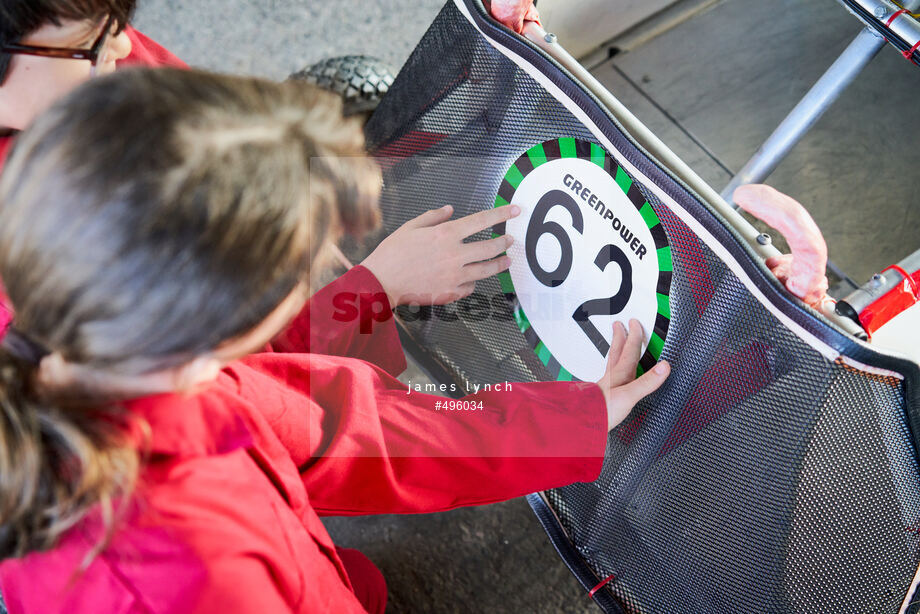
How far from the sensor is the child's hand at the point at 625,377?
824mm

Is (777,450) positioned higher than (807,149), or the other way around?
(777,450)

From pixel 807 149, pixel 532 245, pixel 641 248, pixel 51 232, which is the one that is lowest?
pixel 807 149

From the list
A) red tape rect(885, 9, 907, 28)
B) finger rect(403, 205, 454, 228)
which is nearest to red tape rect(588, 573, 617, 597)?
finger rect(403, 205, 454, 228)

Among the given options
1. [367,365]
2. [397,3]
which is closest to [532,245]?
[367,365]

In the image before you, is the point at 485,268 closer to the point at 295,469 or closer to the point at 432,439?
the point at 432,439

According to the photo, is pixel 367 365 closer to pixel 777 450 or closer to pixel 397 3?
pixel 777 450

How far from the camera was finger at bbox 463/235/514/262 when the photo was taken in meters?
0.98

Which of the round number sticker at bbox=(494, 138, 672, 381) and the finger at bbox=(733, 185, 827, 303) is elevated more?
the finger at bbox=(733, 185, 827, 303)

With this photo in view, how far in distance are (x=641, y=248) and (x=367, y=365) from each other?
378 mm

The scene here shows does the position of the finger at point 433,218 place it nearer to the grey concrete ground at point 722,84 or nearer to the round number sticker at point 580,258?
the round number sticker at point 580,258

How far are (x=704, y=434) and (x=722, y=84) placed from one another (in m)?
1.40

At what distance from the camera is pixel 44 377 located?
1.87 feet

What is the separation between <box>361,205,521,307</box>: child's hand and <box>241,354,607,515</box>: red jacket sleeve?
0.56 ft

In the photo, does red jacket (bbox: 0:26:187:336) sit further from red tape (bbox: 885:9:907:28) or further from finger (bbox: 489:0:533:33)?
red tape (bbox: 885:9:907:28)
